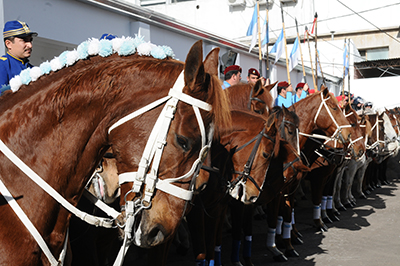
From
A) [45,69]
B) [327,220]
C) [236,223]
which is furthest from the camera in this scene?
[327,220]

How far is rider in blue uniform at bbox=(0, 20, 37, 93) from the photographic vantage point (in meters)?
3.07

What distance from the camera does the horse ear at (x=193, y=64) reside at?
185 centimetres

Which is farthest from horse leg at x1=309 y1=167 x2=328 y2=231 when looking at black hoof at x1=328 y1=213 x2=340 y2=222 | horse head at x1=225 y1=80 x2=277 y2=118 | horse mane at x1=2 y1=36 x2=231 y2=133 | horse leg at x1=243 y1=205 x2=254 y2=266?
horse mane at x1=2 y1=36 x2=231 y2=133

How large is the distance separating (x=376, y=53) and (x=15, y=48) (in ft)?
87.2

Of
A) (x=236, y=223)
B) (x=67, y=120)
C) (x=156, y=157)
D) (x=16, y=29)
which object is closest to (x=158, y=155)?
(x=156, y=157)

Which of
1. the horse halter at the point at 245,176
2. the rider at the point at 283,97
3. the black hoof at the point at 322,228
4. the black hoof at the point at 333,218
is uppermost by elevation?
the rider at the point at 283,97

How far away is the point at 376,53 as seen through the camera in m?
26.1

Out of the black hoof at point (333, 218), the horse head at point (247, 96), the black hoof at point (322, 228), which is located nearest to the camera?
the horse head at point (247, 96)

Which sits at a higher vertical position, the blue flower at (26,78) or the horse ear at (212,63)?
the horse ear at (212,63)

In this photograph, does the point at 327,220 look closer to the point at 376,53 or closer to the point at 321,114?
the point at 321,114

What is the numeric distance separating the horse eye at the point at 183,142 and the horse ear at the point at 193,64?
240 mm

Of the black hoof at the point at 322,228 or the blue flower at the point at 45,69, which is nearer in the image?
the blue flower at the point at 45,69

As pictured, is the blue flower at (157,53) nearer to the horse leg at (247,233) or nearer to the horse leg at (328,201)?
the horse leg at (247,233)

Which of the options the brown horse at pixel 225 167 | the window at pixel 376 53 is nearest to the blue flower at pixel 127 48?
the brown horse at pixel 225 167
